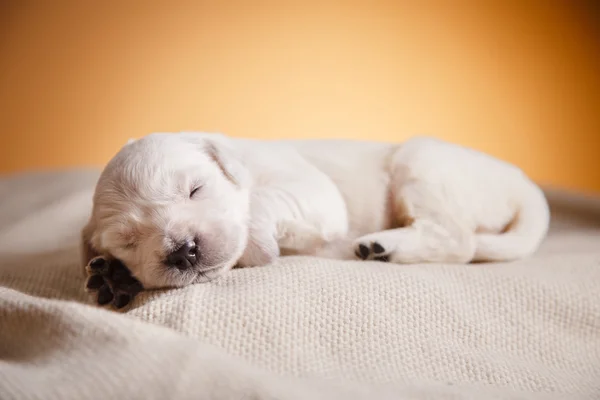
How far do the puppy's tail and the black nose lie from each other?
34.7 inches

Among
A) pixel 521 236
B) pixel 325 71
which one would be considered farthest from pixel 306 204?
pixel 325 71

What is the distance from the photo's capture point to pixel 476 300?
1.31m

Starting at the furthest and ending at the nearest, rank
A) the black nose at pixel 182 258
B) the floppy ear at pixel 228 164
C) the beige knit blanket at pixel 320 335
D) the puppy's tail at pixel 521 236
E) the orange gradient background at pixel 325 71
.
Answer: the orange gradient background at pixel 325 71 < the puppy's tail at pixel 521 236 < the floppy ear at pixel 228 164 < the black nose at pixel 182 258 < the beige knit blanket at pixel 320 335

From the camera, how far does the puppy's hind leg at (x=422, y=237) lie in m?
1.54

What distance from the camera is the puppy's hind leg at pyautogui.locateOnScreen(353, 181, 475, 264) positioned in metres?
1.54

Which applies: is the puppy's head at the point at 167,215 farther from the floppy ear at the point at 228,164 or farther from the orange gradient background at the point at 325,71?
the orange gradient background at the point at 325,71

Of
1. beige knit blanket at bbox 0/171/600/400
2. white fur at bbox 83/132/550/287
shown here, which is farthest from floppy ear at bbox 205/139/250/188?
beige knit blanket at bbox 0/171/600/400

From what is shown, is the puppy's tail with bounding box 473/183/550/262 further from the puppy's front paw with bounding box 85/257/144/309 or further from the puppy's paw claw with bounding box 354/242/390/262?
the puppy's front paw with bounding box 85/257/144/309

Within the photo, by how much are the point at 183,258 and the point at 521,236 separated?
1079 millimetres

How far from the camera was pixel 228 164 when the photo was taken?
1507 mm

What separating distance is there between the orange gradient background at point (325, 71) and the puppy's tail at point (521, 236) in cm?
134

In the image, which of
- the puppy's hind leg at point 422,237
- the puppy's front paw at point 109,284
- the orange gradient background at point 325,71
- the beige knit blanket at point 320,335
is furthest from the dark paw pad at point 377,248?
the orange gradient background at point 325,71

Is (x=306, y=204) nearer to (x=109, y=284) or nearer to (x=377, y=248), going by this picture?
(x=377, y=248)

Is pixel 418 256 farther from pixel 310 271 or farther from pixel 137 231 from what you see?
pixel 137 231
